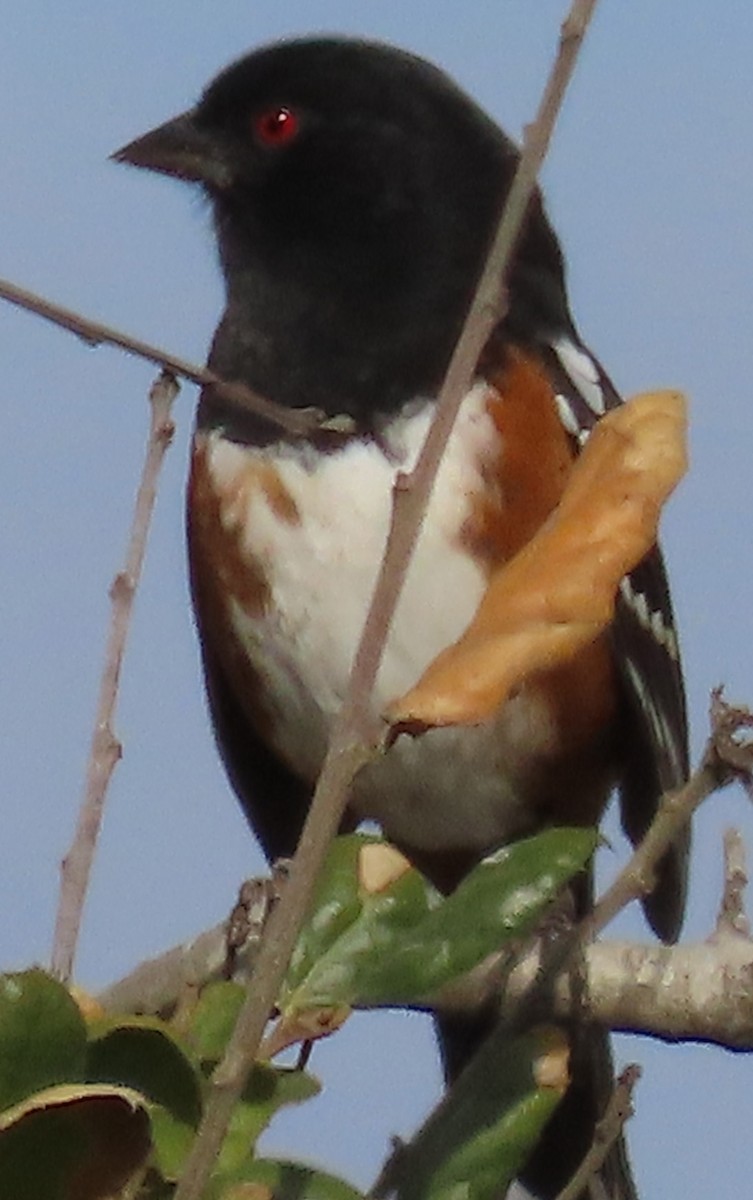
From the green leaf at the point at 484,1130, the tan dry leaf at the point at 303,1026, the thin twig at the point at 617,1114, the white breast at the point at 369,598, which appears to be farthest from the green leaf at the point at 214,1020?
the white breast at the point at 369,598

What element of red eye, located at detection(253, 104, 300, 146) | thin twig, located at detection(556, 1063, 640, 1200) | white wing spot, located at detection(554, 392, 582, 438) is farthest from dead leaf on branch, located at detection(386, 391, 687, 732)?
red eye, located at detection(253, 104, 300, 146)

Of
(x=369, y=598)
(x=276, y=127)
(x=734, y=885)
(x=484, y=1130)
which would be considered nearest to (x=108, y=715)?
(x=484, y=1130)

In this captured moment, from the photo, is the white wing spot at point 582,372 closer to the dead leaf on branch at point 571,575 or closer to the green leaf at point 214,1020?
the dead leaf on branch at point 571,575

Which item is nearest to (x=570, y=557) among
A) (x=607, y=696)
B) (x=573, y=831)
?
(x=573, y=831)

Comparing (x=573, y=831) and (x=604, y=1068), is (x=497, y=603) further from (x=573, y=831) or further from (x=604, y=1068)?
(x=604, y=1068)

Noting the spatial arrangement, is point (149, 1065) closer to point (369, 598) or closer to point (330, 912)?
point (330, 912)

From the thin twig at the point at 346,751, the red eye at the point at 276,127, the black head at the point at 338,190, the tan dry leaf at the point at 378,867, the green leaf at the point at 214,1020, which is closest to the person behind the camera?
the thin twig at the point at 346,751
